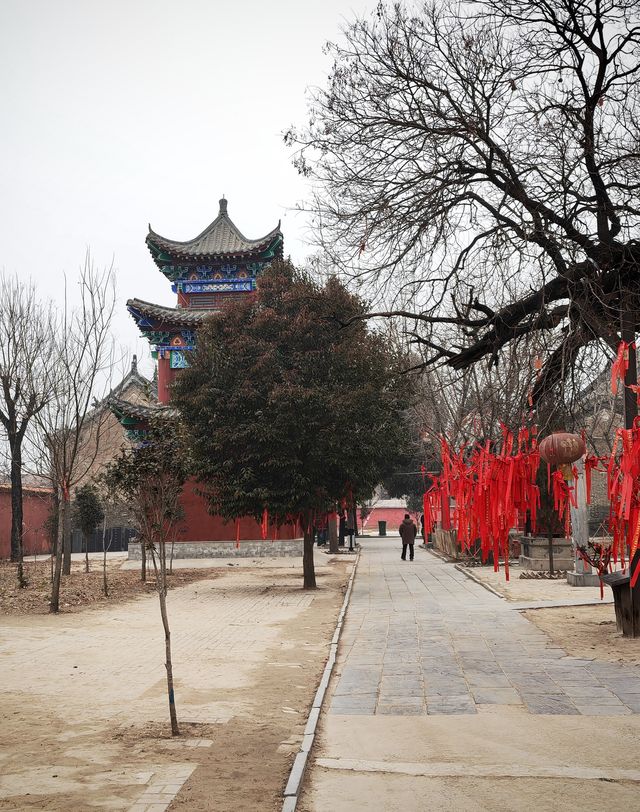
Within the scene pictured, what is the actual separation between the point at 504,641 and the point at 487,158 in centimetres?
648

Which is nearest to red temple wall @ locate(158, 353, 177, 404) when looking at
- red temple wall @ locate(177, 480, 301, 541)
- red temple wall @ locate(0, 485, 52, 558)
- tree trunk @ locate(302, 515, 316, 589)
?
red temple wall @ locate(177, 480, 301, 541)

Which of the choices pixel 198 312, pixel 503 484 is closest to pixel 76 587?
pixel 503 484

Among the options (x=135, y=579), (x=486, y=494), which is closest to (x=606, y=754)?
(x=486, y=494)

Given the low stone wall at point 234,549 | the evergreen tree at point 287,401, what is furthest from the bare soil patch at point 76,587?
the evergreen tree at point 287,401

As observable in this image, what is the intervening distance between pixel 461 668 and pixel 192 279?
27.1 meters

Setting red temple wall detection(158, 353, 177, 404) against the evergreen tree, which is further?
red temple wall detection(158, 353, 177, 404)

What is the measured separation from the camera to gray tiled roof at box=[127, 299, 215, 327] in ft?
104

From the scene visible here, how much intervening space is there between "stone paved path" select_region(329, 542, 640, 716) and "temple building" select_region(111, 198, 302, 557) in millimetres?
15797

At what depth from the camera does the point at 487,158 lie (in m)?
9.62

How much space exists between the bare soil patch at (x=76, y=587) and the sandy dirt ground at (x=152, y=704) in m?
1.24

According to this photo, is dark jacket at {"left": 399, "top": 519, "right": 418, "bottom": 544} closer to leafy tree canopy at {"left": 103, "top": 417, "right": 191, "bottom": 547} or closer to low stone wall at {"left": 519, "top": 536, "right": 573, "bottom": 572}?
low stone wall at {"left": 519, "top": 536, "right": 573, "bottom": 572}

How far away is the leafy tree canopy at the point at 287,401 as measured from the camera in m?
18.4

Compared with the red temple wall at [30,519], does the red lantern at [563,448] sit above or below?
above

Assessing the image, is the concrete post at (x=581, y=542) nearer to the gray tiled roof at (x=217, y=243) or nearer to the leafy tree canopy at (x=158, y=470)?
the leafy tree canopy at (x=158, y=470)
